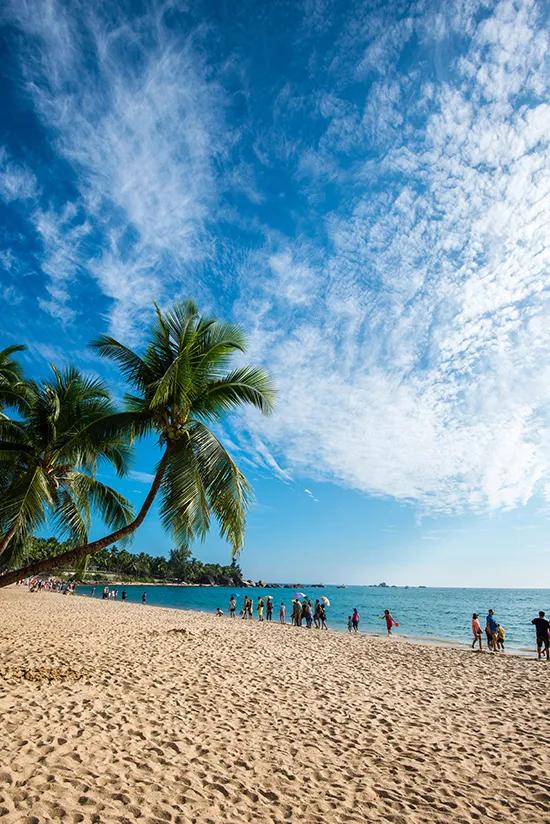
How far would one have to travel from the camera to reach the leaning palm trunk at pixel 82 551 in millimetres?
6531

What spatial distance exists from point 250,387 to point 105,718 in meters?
5.84

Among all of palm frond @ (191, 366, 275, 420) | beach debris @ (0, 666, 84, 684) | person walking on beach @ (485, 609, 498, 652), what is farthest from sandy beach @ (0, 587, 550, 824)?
person walking on beach @ (485, 609, 498, 652)

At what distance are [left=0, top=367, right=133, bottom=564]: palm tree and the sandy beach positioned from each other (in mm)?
2964

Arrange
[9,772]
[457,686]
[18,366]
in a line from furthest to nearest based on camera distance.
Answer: [18,366], [457,686], [9,772]

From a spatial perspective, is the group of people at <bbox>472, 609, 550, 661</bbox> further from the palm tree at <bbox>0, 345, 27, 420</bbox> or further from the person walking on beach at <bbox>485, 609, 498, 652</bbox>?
the palm tree at <bbox>0, 345, 27, 420</bbox>

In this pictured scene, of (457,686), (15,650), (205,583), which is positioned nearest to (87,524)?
(15,650)

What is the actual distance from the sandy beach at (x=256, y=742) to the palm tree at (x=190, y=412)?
2.67 meters

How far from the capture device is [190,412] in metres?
9.10

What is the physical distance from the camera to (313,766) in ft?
16.8

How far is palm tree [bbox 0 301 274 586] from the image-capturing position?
27.3ft

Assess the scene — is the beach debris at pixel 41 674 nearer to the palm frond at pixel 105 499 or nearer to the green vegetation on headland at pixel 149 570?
the palm frond at pixel 105 499

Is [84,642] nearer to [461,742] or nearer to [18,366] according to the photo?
[18,366]

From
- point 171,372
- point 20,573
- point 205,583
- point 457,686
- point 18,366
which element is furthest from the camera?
point 205,583

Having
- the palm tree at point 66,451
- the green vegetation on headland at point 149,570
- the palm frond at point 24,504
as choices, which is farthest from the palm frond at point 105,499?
the green vegetation on headland at point 149,570
